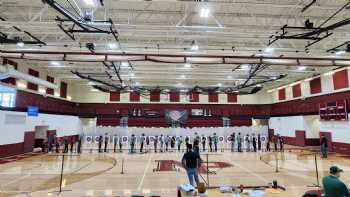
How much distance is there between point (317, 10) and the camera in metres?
10.0

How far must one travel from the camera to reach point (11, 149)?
16172 millimetres

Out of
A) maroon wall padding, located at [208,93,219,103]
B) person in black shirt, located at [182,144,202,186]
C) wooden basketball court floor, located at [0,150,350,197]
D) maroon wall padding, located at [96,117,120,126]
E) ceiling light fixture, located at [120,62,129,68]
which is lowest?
wooden basketball court floor, located at [0,150,350,197]

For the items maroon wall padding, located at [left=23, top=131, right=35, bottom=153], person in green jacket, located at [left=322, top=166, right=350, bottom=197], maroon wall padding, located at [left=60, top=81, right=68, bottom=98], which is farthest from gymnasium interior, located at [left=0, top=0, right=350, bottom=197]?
maroon wall padding, located at [left=60, top=81, right=68, bottom=98]

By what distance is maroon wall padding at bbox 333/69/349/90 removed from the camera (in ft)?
59.2

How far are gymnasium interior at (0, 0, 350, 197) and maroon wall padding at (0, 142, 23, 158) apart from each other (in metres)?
0.08

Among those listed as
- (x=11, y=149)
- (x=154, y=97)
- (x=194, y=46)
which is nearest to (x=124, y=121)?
(x=154, y=97)

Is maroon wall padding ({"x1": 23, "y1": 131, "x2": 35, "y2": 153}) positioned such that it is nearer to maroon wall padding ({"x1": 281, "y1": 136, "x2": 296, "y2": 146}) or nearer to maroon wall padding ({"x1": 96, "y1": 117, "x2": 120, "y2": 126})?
maroon wall padding ({"x1": 96, "y1": 117, "x2": 120, "y2": 126})

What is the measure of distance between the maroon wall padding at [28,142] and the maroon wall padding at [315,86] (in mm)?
25429

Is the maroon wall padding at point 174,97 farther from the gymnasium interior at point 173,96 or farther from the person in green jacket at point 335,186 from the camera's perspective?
the person in green jacket at point 335,186

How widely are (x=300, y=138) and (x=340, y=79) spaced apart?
293 inches

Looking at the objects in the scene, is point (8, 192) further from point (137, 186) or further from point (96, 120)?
point (96, 120)

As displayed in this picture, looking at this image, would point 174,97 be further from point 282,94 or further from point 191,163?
point 191,163

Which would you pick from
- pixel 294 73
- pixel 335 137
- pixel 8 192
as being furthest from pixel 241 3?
pixel 335 137

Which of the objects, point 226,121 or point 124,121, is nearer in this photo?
point 124,121
